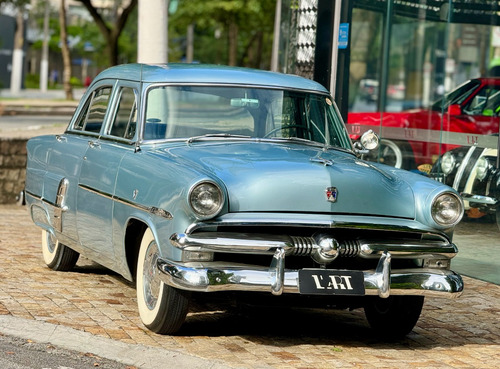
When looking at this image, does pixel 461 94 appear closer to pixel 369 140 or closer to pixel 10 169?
pixel 369 140

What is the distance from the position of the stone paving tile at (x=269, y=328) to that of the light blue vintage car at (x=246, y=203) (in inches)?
9.2

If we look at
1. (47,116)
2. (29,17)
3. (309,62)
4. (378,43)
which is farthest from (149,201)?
(29,17)

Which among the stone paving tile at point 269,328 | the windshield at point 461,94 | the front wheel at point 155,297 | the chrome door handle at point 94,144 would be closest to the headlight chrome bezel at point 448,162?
the windshield at point 461,94

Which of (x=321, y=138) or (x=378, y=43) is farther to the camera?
(x=378, y=43)

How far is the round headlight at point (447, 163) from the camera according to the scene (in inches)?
396

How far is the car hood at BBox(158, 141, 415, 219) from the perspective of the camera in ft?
19.7

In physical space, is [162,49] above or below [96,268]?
above

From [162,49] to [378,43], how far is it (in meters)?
3.51

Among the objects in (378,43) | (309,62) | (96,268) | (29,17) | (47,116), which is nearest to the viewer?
(96,268)

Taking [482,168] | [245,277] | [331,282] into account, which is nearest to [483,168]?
[482,168]

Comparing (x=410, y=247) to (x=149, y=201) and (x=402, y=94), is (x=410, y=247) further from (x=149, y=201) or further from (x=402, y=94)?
(x=402, y=94)

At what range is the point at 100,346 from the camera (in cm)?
596

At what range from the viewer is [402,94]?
153 ft

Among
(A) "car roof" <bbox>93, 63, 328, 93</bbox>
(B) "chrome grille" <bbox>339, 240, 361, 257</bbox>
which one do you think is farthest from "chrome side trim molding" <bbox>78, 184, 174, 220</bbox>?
(B) "chrome grille" <bbox>339, 240, 361, 257</bbox>
